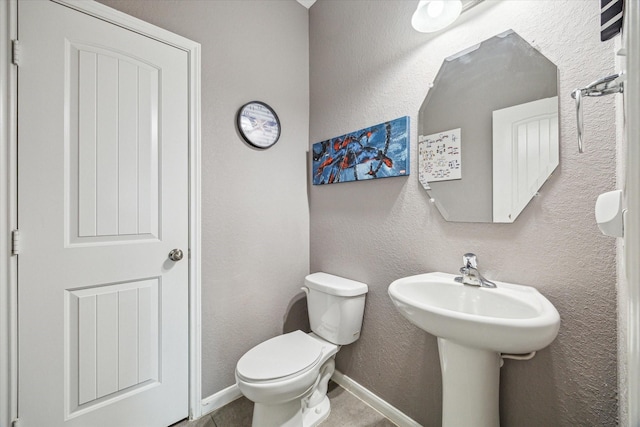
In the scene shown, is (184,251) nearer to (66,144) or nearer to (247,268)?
(247,268)

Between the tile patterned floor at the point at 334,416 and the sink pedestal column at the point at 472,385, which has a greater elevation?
the sink pedestal column at the point at 472,385

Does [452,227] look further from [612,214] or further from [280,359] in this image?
[280,359]

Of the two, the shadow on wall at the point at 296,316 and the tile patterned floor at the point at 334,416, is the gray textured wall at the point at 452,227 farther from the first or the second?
the shadow on wall at the point at 296,316

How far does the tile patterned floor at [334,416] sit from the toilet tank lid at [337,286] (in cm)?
66

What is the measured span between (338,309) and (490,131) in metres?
1.15

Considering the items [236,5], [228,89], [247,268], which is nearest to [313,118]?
[228,89]

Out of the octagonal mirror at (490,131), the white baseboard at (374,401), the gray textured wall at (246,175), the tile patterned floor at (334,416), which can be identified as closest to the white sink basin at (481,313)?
the octagonal mirror at (490,131)

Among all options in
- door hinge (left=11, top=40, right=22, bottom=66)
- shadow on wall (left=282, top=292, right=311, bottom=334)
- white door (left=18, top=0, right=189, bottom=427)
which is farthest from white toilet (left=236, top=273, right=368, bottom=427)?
door hinge (left=11, top=40, right=22, bottom=66)

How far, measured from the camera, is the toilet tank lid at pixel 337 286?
4.83 feet

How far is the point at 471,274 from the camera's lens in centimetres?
107

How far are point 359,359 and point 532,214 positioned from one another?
4.06 feet

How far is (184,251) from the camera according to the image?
4.63 feet

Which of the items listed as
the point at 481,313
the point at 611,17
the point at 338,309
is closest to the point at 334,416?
the point at 338,309

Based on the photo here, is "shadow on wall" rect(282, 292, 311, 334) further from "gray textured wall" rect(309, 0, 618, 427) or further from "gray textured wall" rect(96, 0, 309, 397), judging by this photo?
"gray textured wall" rect(309, 0, 618, 427)
